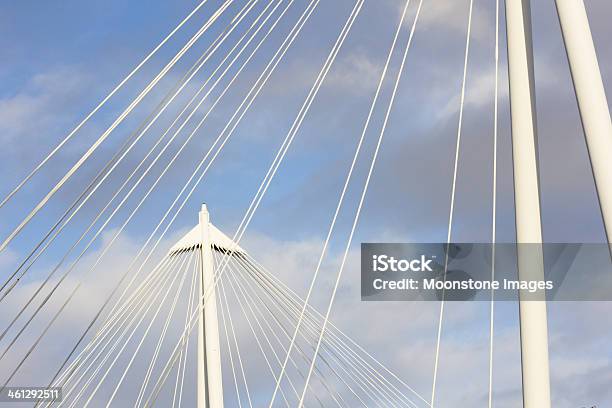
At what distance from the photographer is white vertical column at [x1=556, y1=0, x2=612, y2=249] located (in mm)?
10914

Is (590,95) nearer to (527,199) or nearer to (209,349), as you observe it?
(527,199)

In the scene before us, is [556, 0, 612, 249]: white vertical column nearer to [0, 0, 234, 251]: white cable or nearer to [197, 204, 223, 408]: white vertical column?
[0, 0, 234, 251]: white cable

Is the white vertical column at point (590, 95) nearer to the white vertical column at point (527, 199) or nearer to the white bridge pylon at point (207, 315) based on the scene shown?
the white vertical column at point (527, 199)

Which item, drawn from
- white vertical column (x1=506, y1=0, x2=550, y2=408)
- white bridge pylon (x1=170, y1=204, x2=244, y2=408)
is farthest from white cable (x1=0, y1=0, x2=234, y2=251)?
white bridge pylon (x1=170, y1=204, x2=244, y2=408)

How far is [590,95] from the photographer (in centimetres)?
1120

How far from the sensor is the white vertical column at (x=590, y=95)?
10.9m

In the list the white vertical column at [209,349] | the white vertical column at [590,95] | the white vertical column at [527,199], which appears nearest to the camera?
the white vertical column at [590,95]

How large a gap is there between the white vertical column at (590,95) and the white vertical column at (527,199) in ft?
4.57

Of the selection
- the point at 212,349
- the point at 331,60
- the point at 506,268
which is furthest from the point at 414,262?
the point at 212,349

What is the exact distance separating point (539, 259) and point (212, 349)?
14.3m

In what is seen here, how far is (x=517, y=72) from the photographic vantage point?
12930mm

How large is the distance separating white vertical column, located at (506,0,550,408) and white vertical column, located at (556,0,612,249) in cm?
139

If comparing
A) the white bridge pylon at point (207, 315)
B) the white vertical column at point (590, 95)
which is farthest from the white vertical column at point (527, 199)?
the white bridge pylon at point (207, 315)

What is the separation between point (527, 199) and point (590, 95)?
165 cm
